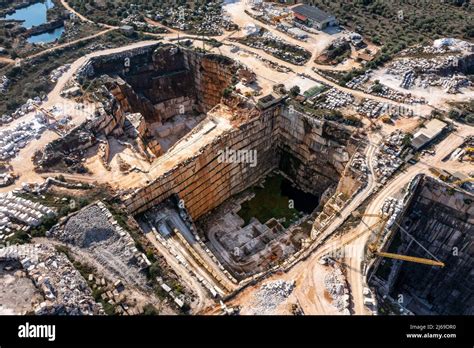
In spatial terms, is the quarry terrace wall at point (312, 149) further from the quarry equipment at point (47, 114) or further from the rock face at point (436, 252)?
the quarry equipment at point (47, 114)

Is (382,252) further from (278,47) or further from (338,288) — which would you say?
(278,47)

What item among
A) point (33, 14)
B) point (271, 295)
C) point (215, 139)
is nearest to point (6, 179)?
point (215, 139)

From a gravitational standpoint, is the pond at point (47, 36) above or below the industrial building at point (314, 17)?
below

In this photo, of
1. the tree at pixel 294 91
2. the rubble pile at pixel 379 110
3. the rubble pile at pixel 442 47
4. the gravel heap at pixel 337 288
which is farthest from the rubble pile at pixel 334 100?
the gravel heap at pixel 337 288

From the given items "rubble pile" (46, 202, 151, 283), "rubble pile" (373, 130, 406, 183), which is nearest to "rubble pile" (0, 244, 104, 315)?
"rubble pile" (46, 202, 151, 283)

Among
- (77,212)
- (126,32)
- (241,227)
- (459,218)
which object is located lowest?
(241,227)

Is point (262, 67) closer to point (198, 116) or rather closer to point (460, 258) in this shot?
point (198, 116)

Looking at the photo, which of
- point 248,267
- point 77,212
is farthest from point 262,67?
point 77,212
